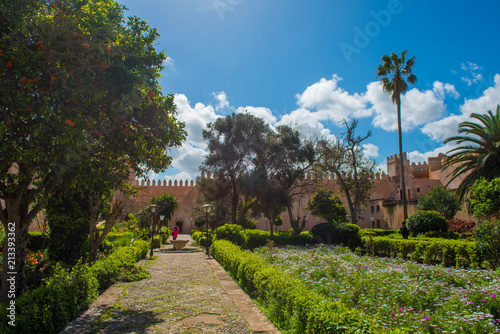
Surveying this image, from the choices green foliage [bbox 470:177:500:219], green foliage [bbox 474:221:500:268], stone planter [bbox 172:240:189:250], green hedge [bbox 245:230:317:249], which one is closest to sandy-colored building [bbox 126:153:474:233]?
stone planter [bbox 172:240:189:250]

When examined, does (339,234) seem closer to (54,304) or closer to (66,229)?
(66,229)

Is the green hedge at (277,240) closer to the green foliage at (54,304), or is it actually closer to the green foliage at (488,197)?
the green foliage at (488,197)

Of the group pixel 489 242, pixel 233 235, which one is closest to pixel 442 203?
pixel 489 242

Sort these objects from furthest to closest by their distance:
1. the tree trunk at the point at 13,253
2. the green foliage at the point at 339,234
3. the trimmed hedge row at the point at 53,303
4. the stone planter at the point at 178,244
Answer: the stone planter at the point at 178,244
the green foliage at the point at 339,234
the tree trunk at the point at 13,253
the trimmed hedge row at the point at 53,303

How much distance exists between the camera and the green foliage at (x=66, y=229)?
9953mm

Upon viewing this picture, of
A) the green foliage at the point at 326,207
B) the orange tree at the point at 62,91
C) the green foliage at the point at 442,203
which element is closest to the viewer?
the orange tree at the point at 62,91

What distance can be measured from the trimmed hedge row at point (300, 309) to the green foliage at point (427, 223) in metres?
14.1

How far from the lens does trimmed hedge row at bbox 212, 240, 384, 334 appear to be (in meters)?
3.08

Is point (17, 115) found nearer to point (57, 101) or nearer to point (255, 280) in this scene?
point (57, 101)

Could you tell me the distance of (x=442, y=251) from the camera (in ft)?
37.7

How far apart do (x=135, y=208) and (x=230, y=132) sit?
70.9ft

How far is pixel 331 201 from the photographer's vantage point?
28.7 meters

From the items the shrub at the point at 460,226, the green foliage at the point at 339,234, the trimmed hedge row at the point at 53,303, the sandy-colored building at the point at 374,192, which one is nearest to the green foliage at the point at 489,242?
the green foliage at the point at 339,234

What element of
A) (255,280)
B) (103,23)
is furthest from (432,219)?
(103,23)
